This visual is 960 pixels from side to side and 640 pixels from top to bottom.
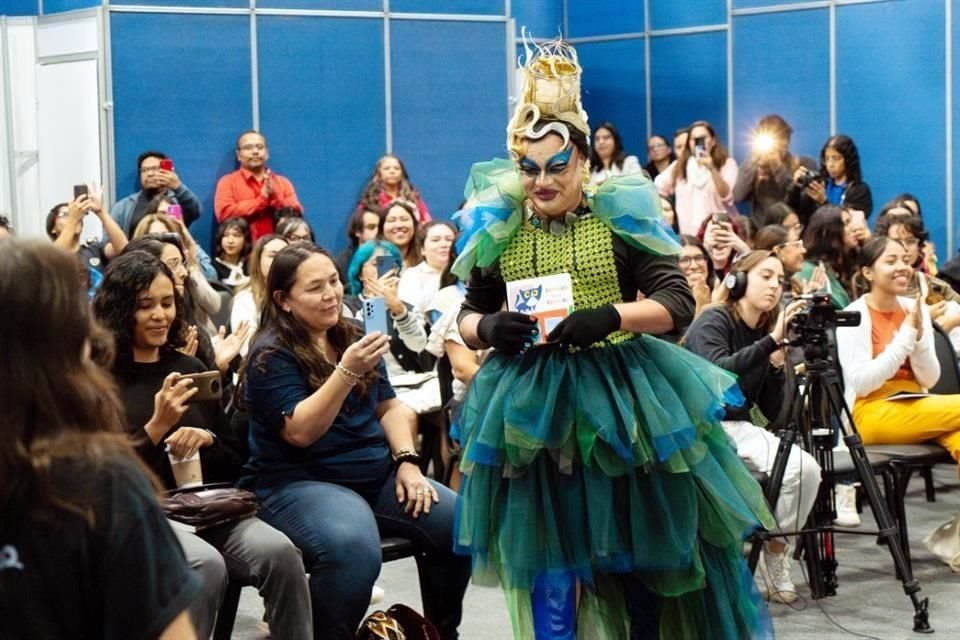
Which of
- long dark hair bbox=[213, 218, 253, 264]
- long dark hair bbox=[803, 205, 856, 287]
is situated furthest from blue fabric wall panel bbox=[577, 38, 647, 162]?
→ long dark hair bbox=[803, 205, 856, 287]

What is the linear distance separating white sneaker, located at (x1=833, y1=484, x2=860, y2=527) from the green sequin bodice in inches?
116

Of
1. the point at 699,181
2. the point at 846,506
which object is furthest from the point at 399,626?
the point at 699,181

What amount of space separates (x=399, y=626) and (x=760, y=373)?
1.91 meters

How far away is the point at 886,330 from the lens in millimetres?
6086

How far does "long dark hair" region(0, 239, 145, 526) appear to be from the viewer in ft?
6.27

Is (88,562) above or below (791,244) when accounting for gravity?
below

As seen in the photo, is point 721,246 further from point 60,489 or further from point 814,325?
point 60,489

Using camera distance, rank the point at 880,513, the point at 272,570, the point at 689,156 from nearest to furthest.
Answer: the point at 272,570
the point at 880,513
the point at 689,156

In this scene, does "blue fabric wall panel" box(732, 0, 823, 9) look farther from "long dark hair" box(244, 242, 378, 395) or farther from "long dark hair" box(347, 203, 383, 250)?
"long dark hair" box(244, 242, 378, 395)

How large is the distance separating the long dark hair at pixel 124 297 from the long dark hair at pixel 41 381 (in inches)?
91.3

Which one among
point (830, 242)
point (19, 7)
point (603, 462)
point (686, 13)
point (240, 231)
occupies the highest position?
point (686, 13)

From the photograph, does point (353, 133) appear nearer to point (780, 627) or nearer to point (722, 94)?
point (722, 94)

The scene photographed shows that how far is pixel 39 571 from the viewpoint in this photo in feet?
6.33

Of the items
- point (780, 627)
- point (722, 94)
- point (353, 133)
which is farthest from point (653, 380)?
point (722, 94)
